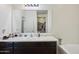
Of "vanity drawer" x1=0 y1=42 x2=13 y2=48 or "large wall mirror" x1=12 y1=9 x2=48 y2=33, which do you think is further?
"large wall mirror" x1=12 y1=9 x2=48 y2=33

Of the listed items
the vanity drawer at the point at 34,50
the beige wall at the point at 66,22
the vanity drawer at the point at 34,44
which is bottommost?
the vanity drawer at the point at 34,50

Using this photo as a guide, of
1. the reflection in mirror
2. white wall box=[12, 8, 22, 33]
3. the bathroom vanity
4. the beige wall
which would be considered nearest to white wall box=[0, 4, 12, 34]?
white wall box=[12, 8, 22, 33]

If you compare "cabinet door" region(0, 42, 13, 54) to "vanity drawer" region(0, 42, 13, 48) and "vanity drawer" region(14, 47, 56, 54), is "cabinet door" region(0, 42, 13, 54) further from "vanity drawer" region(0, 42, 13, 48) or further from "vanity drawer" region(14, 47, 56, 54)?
"vanity drawer" region(14, 47, 56, 54)

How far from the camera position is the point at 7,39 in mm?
2873

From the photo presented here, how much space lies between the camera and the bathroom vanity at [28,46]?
2816 mm

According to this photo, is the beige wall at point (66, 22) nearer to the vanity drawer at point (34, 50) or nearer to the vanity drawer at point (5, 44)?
the vanity drawer at point (34, 50)

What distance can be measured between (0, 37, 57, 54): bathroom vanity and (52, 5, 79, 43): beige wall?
41 cm

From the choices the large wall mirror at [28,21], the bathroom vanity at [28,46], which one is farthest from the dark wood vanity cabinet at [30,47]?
the large wall mirror at [28,21]

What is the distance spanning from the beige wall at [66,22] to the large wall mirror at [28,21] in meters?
0.26

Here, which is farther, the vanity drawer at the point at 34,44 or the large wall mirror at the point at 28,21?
the large wall mirror at the point at 28,21

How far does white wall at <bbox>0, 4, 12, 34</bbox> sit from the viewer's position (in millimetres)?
3070
